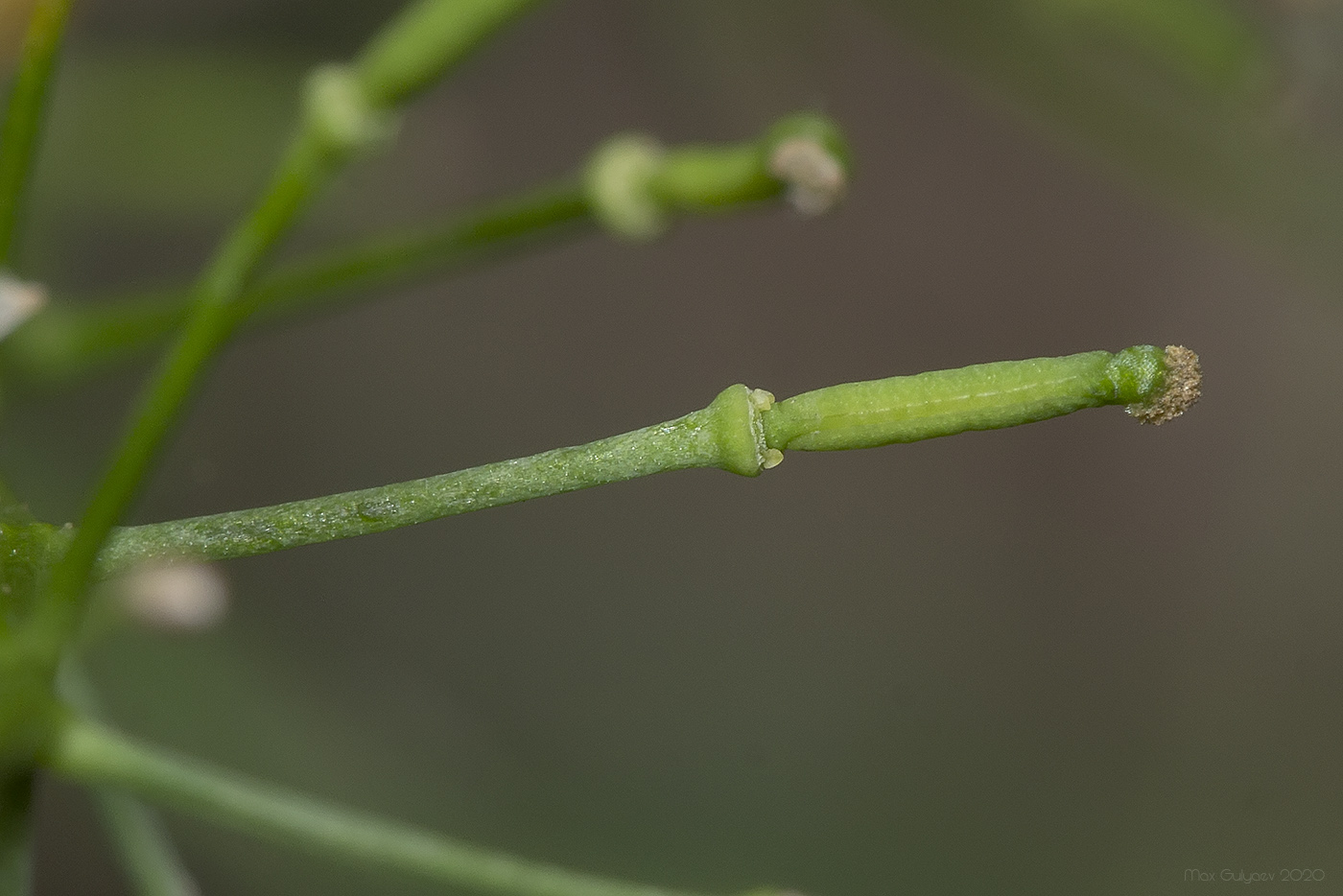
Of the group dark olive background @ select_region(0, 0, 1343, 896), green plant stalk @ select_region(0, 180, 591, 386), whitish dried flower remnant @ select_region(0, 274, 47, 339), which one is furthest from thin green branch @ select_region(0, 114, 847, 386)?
dark olive background @ select_region(0, 0, 1343, 896)

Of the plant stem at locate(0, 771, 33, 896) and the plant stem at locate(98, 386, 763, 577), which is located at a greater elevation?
the plant stem at locate(98, 386, 763, 577)

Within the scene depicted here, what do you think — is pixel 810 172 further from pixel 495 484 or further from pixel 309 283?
pixel 309 283

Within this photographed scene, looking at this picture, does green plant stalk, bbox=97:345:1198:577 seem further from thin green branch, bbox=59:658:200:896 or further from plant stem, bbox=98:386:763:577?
thin green branch, bbox=59:658:200:896

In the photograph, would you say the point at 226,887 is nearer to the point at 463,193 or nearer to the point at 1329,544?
the point at 463,193

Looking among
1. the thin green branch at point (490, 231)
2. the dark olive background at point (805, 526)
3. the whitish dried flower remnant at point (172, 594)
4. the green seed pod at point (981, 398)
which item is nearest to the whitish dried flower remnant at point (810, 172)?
the thin green branch at point (490, 231)

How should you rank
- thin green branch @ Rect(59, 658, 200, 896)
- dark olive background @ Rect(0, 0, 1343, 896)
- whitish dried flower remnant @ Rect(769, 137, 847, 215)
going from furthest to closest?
dark olive background @ Rect(0, 0, 1343, 896) → thin green branch @ Rect(59, 658, 200, 896) → whitish dried flower remnant @ Rect(769, 137, 847, 215)

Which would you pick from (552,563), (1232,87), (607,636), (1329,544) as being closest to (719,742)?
(607,636)

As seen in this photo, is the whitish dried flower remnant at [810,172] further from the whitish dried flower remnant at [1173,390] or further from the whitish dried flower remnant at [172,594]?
the whitish dried flower remnant at [172,594]
